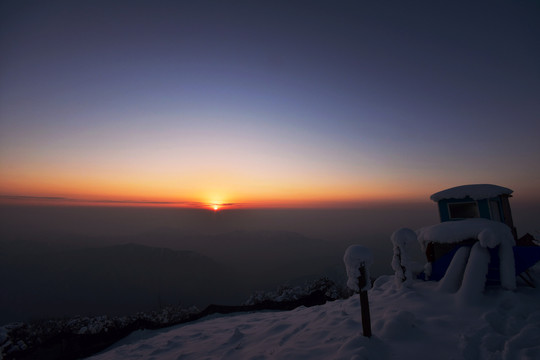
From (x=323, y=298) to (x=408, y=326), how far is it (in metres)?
9.82

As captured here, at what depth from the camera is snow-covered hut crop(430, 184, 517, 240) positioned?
452 inches

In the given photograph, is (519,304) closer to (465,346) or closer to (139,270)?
(465,346)

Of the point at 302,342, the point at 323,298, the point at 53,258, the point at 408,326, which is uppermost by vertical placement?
the point at 408,326

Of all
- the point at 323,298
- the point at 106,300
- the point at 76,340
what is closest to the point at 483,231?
the point at 323,298

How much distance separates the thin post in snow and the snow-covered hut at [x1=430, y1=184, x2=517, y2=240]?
1044 cm

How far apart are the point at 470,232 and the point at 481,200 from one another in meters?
5.58

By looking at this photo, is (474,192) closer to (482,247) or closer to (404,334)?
(482,247)

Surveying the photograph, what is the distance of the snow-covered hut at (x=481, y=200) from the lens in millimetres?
11484

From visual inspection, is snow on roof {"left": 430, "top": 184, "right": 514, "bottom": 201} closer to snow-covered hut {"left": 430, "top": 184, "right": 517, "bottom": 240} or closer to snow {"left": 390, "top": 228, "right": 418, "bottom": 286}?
snow-covered hut {"left": 430, "top": 184, "right": 517, "bottom": 240}

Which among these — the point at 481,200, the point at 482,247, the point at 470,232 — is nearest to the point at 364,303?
the point at 482,247

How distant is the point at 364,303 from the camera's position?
16.4 feet

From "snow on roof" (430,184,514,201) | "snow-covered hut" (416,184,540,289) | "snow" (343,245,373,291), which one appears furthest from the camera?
"snow on roof" (430,184,514,201)

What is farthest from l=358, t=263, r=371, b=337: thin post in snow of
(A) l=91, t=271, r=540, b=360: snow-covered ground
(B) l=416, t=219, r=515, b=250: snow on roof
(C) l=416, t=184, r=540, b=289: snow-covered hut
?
(B) l=416, t=219, r=515, b=250: snow on roof

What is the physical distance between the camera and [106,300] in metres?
125
